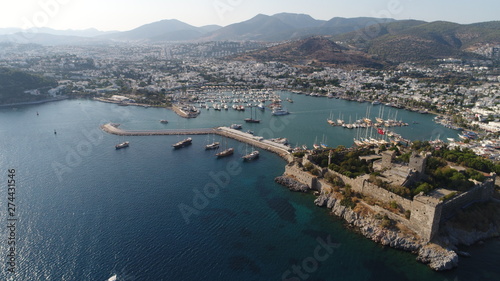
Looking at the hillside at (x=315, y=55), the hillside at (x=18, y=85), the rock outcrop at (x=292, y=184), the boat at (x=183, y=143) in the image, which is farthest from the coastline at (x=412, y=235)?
the hillside at (x=315, y=55)

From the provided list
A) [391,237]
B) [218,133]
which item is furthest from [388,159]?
[218,133]

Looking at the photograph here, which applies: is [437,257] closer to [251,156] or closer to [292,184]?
[292,184]

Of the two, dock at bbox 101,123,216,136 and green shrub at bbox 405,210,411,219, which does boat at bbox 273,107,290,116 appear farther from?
green shrub at bbox 405,210,411,219

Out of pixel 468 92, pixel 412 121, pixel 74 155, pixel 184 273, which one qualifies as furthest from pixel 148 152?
pixel 468 92

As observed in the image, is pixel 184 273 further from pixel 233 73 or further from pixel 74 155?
pixel 233 73

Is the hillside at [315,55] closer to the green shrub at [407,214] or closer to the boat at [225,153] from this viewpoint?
the boat at [225,153]

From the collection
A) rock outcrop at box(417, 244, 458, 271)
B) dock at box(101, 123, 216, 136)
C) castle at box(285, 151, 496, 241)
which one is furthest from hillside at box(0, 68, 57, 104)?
rock outcrop at box(417, 244, 458, 271)

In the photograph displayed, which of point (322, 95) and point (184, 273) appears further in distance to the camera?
point (322, 95)
